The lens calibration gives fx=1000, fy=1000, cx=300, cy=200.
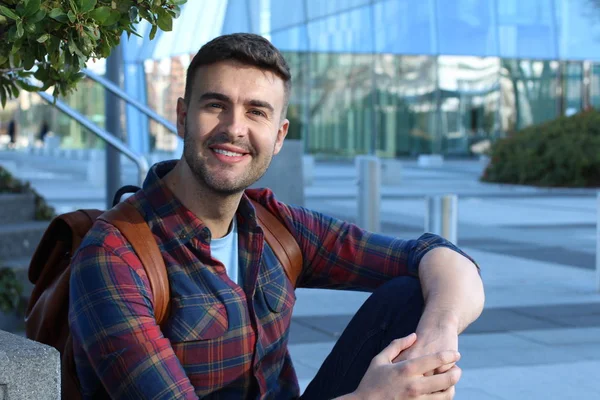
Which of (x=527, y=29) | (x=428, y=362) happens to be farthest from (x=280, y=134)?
(x=527, y=29)

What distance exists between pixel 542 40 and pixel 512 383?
112 ft

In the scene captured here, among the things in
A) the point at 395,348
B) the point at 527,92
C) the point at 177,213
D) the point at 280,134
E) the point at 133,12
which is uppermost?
the point at 527,92

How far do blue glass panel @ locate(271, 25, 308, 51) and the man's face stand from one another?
3288 cm

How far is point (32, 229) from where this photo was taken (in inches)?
278

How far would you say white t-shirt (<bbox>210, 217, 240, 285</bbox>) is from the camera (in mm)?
2805

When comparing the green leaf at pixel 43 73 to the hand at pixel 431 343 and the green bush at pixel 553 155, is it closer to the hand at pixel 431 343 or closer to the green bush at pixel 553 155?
the hand at pixel 431 343

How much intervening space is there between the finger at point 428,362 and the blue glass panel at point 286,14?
3244 cm

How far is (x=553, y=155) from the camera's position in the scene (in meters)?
21.7

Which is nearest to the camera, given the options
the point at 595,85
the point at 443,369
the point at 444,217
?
the point at 443,369

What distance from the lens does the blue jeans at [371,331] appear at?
2.90m

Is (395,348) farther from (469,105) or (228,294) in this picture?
(469,105)

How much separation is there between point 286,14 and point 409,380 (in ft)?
109

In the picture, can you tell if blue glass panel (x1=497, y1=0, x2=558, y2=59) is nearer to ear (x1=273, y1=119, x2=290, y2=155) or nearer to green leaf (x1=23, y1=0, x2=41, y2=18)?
ear (x1=273, y1=119, x2=290, y2=155)

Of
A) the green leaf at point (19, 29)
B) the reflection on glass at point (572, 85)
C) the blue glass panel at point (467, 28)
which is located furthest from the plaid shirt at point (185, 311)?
the reflection on glass at point (572, 85)
